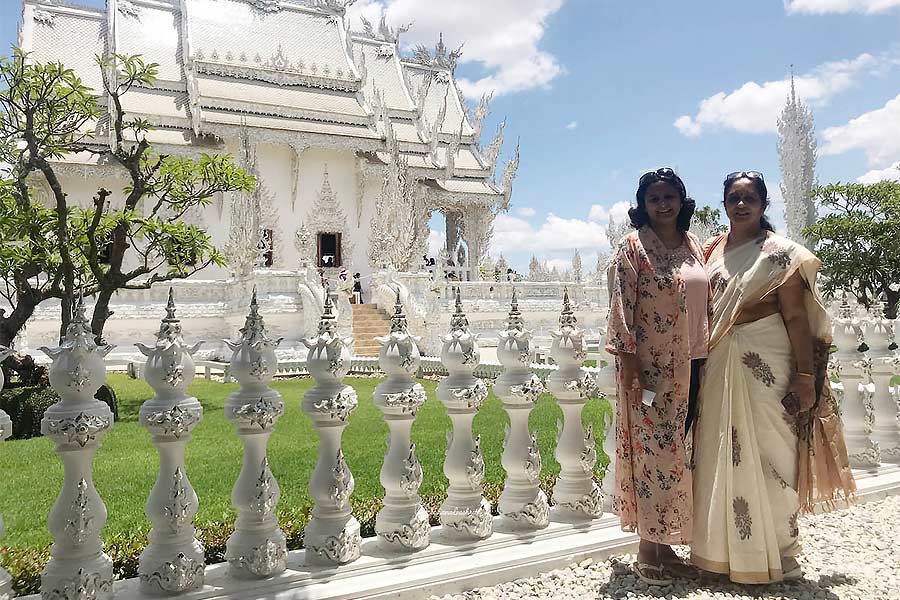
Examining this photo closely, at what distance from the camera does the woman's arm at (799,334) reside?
8.13ft

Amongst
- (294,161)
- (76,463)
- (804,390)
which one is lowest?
(76,463)

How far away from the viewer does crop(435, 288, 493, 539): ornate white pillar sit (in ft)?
8.68

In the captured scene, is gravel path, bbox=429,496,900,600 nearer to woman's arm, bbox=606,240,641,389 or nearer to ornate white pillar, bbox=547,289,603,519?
ornate white pillar, bbox=547,289,603,519

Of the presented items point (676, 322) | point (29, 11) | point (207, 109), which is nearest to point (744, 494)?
point (676, 322)

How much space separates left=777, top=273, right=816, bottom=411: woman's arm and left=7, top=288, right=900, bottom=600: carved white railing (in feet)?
2.60

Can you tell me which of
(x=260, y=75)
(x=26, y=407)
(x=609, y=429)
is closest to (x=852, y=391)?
(x=609, y=429)

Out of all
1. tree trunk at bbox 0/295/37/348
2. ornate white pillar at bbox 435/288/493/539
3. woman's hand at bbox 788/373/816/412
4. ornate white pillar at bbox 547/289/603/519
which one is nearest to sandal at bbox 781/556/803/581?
woman's hand at bbox 788/373/816/412

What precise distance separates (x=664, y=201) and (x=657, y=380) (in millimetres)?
673

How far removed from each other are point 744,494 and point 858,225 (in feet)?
68.0

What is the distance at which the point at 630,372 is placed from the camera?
2.48 meters

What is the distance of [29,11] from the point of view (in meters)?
20.9

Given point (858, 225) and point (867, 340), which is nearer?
point (867, 340)

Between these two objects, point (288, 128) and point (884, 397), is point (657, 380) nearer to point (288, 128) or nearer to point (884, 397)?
point (884, 397)

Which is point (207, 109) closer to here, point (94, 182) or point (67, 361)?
point (94, 182)
